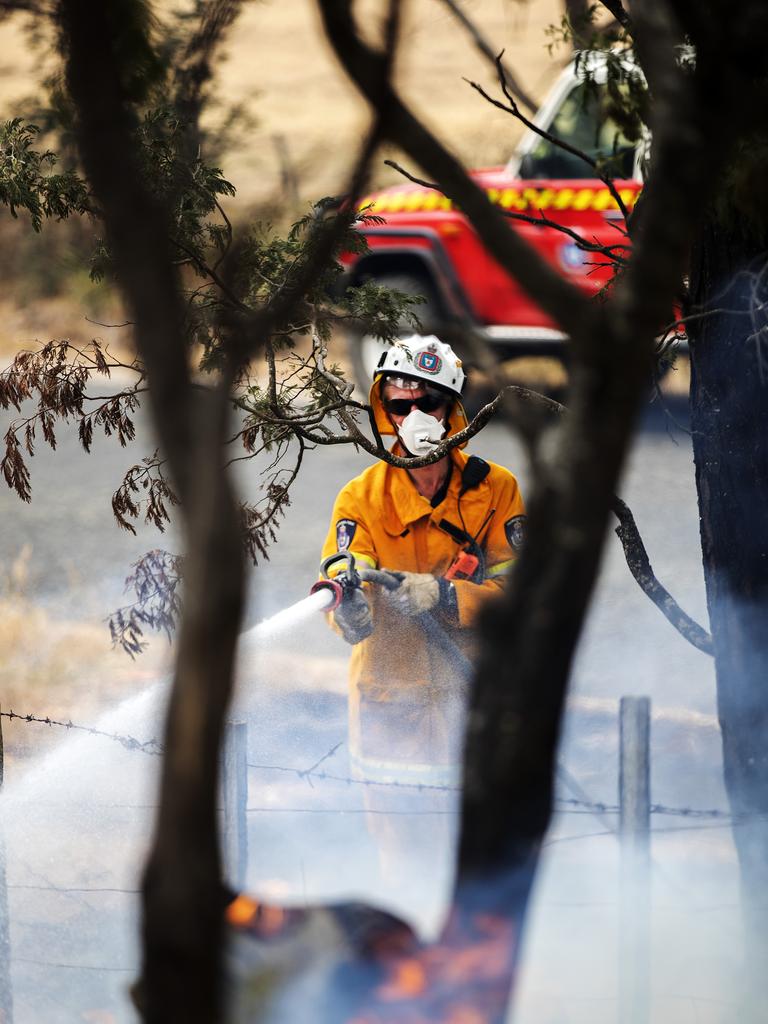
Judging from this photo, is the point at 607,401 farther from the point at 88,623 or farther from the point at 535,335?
the point at 535,335

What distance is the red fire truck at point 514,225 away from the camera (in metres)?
8.52

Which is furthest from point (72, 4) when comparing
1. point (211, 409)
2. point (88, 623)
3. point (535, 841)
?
point (88, 623)

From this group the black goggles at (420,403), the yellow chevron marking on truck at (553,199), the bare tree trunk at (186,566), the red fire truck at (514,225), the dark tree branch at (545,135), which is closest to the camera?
the bare tree trunk at (186,566)

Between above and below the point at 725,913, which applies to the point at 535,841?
above

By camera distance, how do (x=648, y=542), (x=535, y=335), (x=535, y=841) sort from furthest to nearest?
(x=535, y=335)
(x=648, y=542)
(x=535, y=841)

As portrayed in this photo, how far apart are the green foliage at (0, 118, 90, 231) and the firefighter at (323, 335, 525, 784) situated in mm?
1004

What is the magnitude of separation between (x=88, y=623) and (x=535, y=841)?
17.7 ft

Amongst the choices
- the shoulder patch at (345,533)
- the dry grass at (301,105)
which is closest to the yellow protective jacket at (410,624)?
the shoulder patch at (345,533)

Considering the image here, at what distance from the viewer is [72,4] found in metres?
1.70

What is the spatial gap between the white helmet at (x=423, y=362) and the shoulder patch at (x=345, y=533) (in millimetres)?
470

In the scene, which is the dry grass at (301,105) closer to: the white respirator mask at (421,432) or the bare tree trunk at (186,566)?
the white respirator mask at (421,432)

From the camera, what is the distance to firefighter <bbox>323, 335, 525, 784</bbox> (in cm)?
369

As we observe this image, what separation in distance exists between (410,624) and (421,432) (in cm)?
56

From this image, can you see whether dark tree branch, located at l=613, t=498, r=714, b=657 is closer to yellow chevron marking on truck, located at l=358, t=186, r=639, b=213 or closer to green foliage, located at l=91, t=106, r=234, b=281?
green foliage, located at l=91, t=106, r=234, b=281
